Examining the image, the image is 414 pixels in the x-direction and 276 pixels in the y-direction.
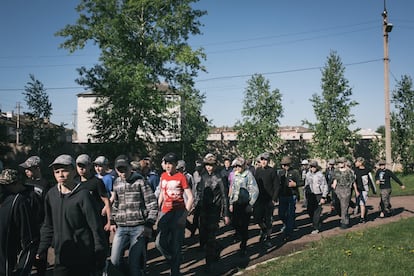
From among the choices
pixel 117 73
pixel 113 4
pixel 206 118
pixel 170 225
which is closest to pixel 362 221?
pixel 170 225

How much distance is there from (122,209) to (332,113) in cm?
2525

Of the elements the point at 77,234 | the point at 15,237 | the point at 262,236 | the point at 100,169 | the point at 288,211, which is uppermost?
the point at 100,169

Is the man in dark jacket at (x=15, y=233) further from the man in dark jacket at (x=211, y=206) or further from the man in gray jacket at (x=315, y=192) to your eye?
the man in gray jacket at (x=315, y=192)

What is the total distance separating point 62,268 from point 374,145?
32.1 meters

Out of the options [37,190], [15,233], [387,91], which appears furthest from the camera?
[387,91]

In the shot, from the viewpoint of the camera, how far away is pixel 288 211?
954 centimetres

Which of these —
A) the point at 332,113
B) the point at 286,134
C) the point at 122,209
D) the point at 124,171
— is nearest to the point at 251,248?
the point at 122,209

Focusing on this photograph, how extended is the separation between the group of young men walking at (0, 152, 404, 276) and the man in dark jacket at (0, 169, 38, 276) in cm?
1

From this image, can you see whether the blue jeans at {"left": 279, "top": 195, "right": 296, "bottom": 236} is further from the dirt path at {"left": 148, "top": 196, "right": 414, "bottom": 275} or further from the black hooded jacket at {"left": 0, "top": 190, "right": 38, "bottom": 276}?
the black hooded jacket at {"left": 0, "top": 190, "right": 38, "bottom": 276}

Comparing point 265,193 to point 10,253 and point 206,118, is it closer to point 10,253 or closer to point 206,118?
point 10,253

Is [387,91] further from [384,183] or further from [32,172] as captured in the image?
[32,172]

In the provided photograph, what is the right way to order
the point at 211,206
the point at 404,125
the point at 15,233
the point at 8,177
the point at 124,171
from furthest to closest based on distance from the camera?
1. the point at 404,125
2. the point at 211,206
3. the point at 124,171
4. the point at 8,177
5. the point at 15,233

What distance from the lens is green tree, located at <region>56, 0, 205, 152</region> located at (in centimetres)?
2297

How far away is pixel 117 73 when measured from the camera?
2256 centimetres
